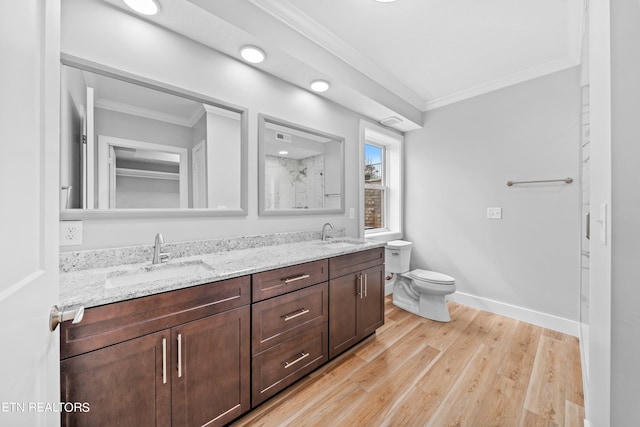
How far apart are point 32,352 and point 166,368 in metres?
0.70

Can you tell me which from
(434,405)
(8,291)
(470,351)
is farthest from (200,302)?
(470,351)

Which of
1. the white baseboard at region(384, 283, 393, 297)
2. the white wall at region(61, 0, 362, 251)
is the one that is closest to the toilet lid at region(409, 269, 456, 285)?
the white baseboard at region(384, 283, 393, 297)

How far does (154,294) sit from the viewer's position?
1040mm

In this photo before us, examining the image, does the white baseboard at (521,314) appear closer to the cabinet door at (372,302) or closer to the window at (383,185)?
the window at (383,185)

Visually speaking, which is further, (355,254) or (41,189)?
(355,254)

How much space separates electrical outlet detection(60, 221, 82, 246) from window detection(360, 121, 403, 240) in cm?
264

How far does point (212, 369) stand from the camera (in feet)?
3.94

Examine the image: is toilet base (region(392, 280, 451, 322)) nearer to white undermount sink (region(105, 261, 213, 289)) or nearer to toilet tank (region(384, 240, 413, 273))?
toilet tank (region(384, 240, 413, 273))

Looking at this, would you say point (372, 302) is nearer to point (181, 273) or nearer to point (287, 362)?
point (287, 362)

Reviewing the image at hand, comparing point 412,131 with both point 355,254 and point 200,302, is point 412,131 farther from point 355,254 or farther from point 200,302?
point 200,302

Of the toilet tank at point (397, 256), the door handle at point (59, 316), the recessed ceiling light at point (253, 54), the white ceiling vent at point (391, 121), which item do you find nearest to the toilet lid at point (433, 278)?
the toilet tank at point (397, 256)

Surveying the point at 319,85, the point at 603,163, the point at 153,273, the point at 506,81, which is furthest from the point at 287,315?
the point at 506,81

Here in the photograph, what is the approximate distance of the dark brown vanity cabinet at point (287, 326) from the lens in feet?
4.55

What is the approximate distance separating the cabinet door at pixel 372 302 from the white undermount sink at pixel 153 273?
1267 mm
